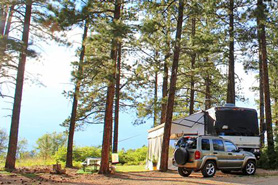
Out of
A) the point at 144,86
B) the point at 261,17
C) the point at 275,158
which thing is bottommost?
the point at 275,158

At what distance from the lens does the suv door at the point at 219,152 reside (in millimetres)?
12461

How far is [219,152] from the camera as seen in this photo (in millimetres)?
12539

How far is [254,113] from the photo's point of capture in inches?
615

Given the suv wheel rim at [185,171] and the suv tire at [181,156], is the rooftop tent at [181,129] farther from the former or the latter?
the suv tire at [181,156]

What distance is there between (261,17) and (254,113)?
192 inches

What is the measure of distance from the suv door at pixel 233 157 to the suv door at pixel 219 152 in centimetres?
20

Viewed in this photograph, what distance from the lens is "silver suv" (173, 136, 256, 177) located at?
477 inches

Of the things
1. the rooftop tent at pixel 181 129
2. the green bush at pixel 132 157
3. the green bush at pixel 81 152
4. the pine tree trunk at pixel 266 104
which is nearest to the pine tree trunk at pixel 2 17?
the rooftop tent at pixel 181 129

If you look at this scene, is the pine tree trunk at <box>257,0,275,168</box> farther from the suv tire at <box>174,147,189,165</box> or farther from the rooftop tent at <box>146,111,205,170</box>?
the suv tire at <box>174,147,189,165</box>

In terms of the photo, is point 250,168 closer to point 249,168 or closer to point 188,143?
point 249,168

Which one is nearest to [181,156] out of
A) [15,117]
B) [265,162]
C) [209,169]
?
[209,169]

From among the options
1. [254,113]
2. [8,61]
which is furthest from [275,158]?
[8,61]

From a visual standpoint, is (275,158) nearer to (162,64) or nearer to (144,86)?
(162,64)

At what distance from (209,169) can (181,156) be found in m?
1.19
